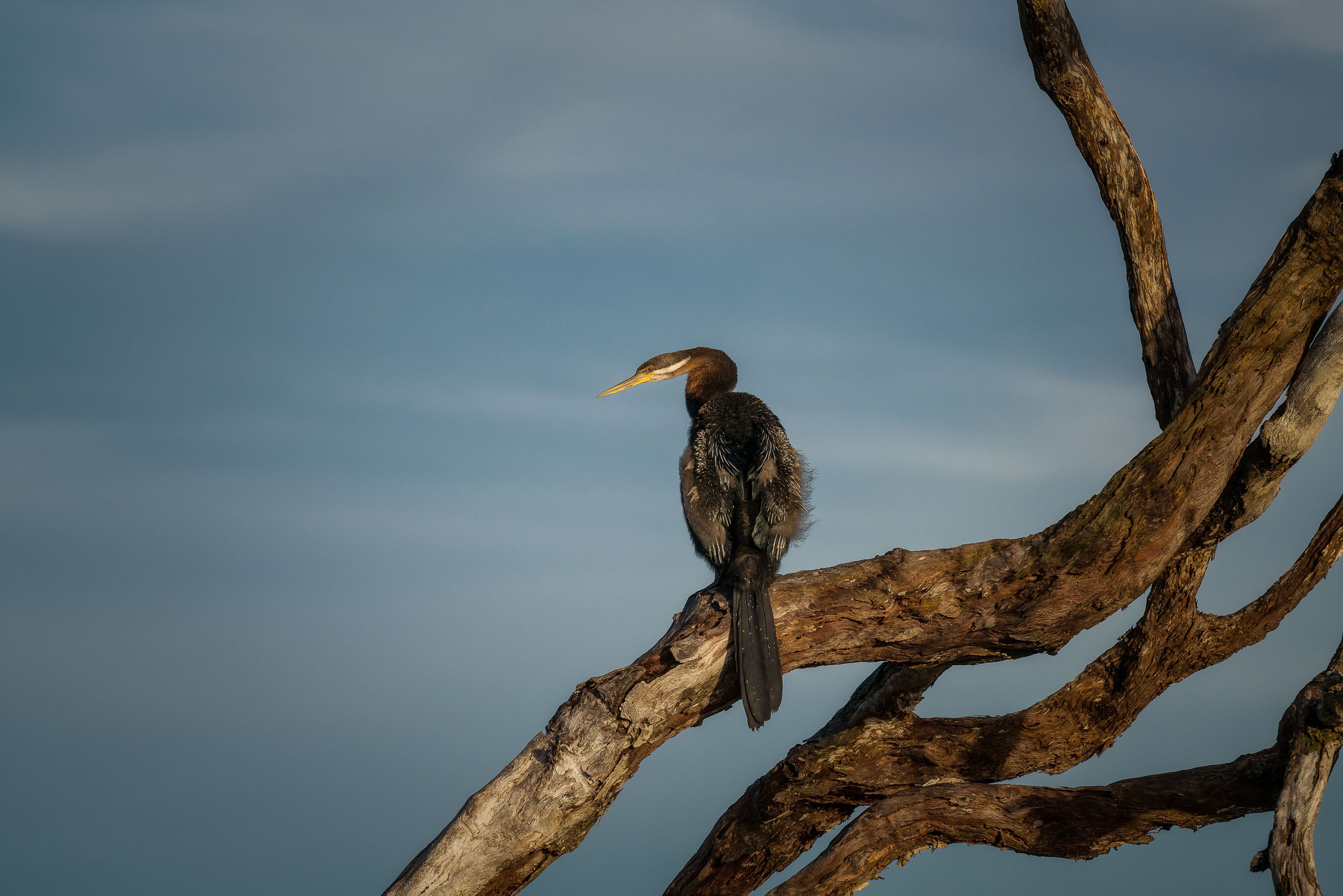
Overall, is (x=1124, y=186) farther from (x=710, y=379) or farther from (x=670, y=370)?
(x=670, y=370)

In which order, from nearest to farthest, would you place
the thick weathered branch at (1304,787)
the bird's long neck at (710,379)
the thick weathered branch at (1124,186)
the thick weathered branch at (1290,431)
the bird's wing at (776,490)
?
the thick weathered branch at (1304,787) → the thick weathered branch at (1290,431) → the bird's wing at (776,490) → the thick weathered branch at (1124,186) → the bird's long neck at (710,379)

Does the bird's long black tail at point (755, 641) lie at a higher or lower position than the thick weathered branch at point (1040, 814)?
higher

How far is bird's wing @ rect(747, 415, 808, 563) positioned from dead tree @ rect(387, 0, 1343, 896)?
0.62 feet

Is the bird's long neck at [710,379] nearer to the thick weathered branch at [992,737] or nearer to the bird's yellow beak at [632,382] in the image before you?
the bird's yellow beak at [632,382]

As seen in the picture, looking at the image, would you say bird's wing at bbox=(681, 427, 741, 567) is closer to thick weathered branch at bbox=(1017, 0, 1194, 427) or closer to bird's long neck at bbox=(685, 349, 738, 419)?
bird's long neck at bbox=(685, 349, 738, 419)

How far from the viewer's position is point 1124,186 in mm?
4461

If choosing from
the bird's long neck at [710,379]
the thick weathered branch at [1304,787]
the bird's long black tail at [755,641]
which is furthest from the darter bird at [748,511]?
the thick weathered branch at [1304,787]

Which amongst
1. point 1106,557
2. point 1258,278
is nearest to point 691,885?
point 1106,557

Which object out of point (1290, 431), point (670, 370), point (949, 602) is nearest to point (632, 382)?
point (670, 370)

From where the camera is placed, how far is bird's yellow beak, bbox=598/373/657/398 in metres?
5.45

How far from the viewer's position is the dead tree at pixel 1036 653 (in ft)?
12.5

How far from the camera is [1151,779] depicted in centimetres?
412

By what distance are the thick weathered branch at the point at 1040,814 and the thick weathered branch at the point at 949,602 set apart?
554 millimetres

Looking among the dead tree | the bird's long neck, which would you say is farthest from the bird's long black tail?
the bird's long neck
